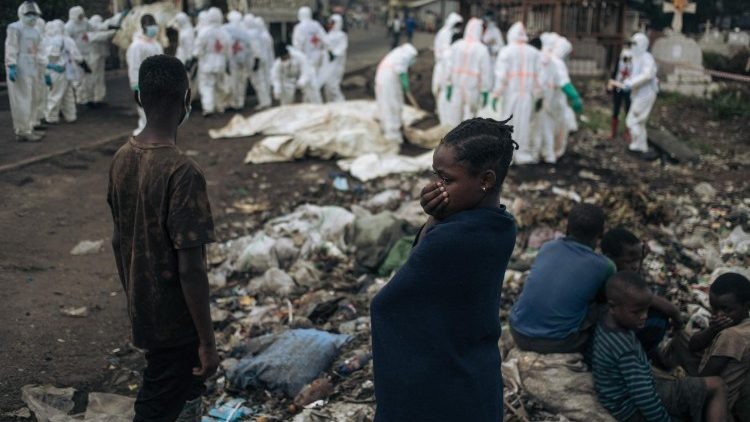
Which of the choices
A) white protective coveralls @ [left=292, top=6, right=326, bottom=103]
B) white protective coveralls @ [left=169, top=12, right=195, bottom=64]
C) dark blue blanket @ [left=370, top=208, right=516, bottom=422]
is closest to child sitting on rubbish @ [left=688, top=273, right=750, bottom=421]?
dark blue blanket @ [left=370, top=208, right=516, bottom=422]

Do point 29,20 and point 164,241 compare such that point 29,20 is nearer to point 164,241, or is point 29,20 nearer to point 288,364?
point 288,364

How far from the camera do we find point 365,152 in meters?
9.30

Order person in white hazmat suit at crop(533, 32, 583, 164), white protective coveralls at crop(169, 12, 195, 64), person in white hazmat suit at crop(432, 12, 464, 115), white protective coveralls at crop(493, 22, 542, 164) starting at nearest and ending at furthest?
white protective coveralls at crop(493, 22, 542, 164) < person in white hazmat suit at crop(533, 32, 583, 164) < person in white hazmat suit at crop(432, 12, 464, 115) < white protective coveralls at crop(169, 12, 195, 64)

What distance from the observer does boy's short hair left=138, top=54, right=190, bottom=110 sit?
246 cm

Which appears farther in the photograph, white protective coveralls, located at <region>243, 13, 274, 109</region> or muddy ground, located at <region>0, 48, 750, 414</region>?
white protective coveralls, located at <region>243, 13, 274, 109</region>

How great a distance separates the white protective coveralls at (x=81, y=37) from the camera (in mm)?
11086

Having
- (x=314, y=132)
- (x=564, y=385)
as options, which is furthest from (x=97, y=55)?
(x=564, y=385)

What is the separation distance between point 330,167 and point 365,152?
66cm

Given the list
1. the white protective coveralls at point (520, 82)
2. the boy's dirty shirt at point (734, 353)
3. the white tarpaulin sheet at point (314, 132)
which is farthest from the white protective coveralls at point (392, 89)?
the boy's dirty shirt at point (734, 353)

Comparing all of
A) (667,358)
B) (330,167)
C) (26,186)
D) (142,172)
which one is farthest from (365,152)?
(142,172)

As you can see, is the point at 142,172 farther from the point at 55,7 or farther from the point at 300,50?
the point at 300,50

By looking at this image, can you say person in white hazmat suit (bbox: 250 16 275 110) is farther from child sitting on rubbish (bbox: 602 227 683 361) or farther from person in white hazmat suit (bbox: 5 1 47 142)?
child sitting on rubbish (bbox: 602 227 683 361)

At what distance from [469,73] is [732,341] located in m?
7.21

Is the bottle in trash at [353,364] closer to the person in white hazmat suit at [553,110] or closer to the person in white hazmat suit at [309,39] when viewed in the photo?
the person in white hazmat suit at [553,110]
